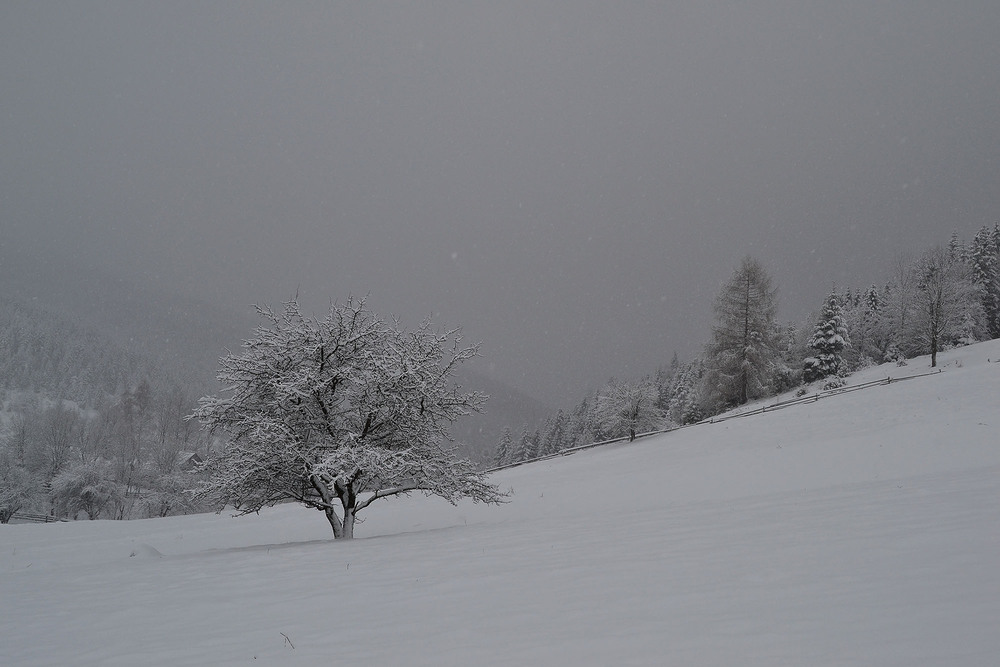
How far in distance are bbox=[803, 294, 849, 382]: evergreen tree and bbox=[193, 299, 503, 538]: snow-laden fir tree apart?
3883cm

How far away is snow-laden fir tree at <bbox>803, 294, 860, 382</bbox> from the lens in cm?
4066

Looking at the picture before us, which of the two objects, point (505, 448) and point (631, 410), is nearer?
point (631, 410)

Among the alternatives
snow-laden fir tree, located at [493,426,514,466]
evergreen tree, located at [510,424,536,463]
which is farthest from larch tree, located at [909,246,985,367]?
snow-laden fir tree, located at [493,426,514,466]

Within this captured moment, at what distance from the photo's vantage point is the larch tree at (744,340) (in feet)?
121

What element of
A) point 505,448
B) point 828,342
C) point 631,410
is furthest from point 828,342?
point 505,448

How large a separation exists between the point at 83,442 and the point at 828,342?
264ft

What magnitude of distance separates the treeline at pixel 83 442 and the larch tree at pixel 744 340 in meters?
35.0

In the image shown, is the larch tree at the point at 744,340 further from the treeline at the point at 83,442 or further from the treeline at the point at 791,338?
the treeline at the point at 83,442

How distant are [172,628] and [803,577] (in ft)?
23.4

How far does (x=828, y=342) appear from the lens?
40781 mm

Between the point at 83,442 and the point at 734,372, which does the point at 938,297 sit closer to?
the point at 734,372

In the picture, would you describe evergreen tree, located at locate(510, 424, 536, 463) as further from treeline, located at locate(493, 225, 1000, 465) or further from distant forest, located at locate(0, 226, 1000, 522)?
treeline, located at locate(493, 225, 1000, 465)

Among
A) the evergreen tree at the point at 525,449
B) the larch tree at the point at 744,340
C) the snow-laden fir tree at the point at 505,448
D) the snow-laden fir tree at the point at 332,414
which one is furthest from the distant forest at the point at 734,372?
the snow-laden fir tree at the point at 505,448

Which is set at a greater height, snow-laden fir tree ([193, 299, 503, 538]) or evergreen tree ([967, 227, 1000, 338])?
evergreen tree ([967, 227, 1000, 338])
